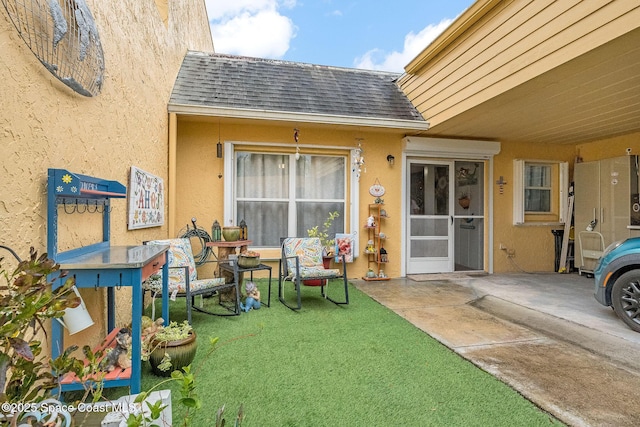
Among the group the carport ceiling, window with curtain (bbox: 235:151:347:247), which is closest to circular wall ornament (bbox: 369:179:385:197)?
window with curtain (bbox: 235:151:347:247)

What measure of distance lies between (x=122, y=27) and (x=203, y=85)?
2.35 m

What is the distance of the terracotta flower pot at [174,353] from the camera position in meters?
2.27

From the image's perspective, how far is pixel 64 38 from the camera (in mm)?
1851

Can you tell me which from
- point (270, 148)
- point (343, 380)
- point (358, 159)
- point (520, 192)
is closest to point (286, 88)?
point (270, 148)

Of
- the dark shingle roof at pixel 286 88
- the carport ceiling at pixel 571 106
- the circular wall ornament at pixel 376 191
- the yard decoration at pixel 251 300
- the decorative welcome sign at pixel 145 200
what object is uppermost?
the dark shingle roof at pixel 286 88

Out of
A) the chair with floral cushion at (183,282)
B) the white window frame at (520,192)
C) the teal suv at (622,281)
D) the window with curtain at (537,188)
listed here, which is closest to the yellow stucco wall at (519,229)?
the white window frame at (520,192)

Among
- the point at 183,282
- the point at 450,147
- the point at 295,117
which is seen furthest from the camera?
the point at 450,147

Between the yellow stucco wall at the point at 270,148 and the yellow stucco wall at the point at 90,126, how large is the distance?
2.08ft

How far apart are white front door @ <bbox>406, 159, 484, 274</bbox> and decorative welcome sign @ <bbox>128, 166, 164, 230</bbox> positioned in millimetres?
4044

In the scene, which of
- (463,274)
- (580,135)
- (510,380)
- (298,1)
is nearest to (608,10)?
(510,380)

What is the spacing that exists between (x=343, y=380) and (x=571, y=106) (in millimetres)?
4543

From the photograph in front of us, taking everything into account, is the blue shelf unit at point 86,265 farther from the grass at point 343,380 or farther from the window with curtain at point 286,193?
the window with curtain at point 286,193

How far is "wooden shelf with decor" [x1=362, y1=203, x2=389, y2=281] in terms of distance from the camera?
18.4 feet

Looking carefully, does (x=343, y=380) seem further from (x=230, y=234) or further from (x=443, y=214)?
(x=443, y=214)
